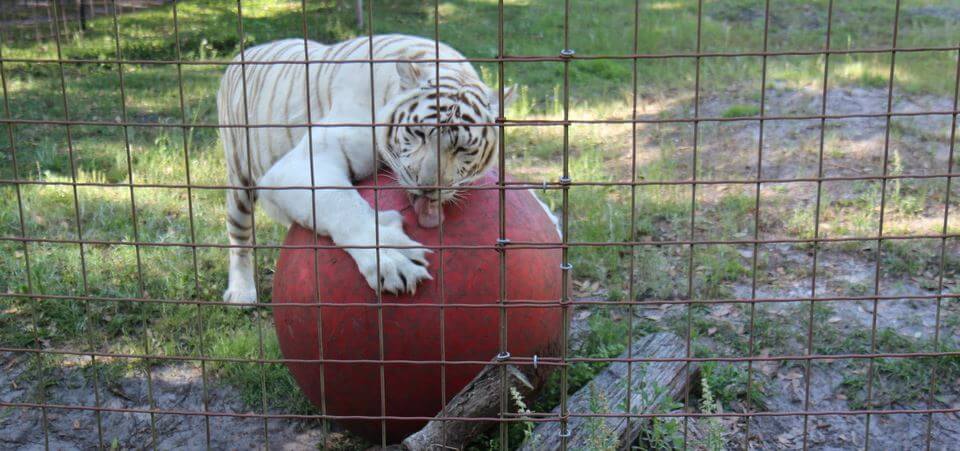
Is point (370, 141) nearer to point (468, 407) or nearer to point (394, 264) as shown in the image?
point (394, 264)

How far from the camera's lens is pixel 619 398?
3223 millimetres

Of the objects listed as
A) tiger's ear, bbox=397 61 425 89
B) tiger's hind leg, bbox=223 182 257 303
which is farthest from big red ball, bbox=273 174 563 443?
tiger's hind leg, bbox=223 182 257 303

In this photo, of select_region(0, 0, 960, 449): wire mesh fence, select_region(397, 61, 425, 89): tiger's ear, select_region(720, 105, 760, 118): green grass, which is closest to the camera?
select_region(0, 0, 960, 449): wire mesh fence

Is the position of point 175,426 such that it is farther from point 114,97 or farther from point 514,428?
point 114,97

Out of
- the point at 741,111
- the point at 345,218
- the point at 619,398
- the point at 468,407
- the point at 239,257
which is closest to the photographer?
the point at 468,407

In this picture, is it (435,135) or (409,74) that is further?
(409,74)

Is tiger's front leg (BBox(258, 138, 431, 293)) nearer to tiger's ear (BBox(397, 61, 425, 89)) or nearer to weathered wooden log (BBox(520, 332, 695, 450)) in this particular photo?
tiger's ear (BBox(397, 61, 425, 89))

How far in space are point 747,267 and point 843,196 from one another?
1.04 metres

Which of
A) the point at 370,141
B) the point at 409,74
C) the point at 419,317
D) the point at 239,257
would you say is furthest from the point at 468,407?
the point at 239,257

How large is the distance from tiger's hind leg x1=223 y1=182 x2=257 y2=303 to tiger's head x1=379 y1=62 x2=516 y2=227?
1489mm

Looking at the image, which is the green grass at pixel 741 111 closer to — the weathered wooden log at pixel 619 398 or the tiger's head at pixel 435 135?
the weathered wooden log at pixel 619 398

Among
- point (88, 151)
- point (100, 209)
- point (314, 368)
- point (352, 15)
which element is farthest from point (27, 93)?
point (314, 368)

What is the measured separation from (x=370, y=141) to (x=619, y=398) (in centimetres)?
121

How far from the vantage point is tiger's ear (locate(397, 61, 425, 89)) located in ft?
10.7
